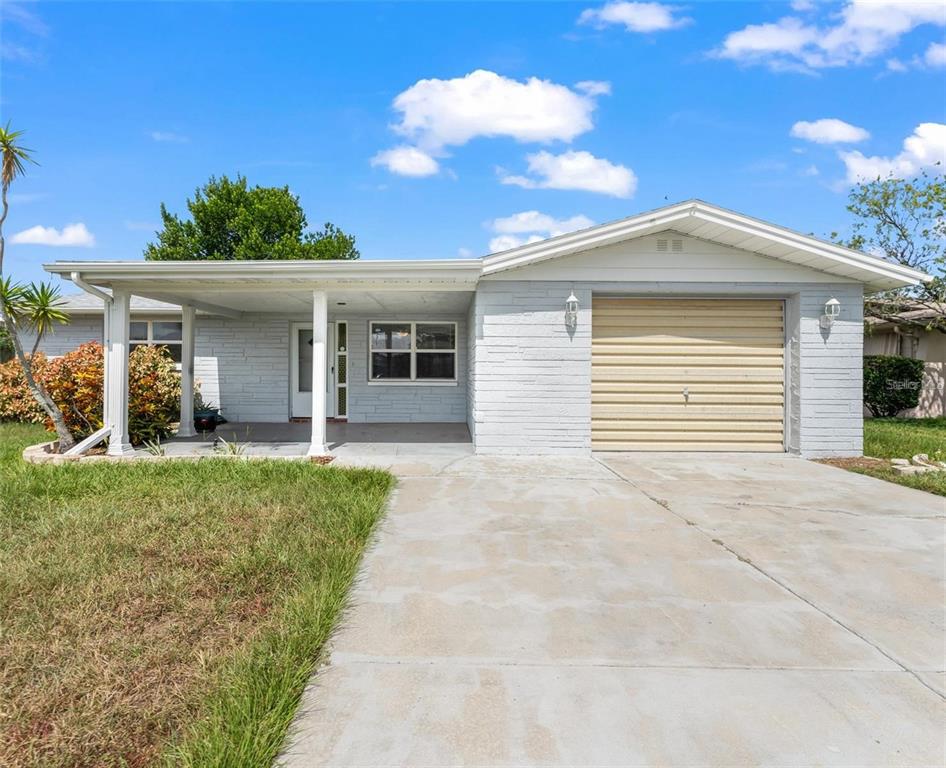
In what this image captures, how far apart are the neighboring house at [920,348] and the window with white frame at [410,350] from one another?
1305cm

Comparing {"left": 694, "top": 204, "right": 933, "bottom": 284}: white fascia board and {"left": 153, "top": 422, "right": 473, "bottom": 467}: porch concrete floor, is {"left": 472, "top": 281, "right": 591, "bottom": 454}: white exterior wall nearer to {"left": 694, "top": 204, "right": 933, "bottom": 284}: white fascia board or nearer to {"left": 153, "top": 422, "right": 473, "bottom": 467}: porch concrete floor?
{"left": 153, "top": 422, "right": 473, "bottom": 467}: porch concrete floor

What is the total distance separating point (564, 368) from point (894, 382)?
12160mm

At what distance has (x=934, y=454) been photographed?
8219 mm

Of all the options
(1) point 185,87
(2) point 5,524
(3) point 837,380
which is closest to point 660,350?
(3) point 837,380

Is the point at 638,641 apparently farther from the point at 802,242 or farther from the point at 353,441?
the point at 353,441

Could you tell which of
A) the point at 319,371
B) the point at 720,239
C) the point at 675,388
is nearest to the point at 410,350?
the point at 319,371

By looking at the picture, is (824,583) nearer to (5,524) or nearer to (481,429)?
(481,429)

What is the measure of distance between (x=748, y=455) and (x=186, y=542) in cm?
778

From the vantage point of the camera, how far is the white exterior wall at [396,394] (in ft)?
39.1

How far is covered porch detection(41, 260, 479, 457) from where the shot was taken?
307 inches

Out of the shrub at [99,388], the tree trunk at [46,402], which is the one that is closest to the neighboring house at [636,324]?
the tree trunk at [46,402]

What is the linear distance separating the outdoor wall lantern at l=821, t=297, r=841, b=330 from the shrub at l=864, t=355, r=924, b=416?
8.56 m

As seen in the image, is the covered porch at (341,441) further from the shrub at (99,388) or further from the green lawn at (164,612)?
the green lawn at (164,612)

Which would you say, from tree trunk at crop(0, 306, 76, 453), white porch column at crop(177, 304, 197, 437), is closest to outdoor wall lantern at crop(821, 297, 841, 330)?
white porch column at crop(177, 304, 197, 437)
